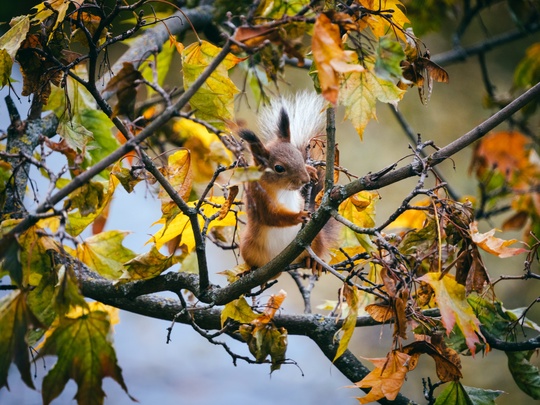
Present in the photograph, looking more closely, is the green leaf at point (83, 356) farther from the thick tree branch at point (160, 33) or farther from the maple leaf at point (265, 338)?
the thick tree branch at point (160, 33)

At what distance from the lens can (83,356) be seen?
1.05 m

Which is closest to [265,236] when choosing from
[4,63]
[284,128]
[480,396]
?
[284,128]

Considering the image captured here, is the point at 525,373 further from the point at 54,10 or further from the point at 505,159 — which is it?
the point at 505,159

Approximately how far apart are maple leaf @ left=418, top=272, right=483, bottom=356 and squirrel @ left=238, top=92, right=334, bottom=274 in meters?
0.58

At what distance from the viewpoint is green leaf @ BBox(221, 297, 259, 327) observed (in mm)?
1299

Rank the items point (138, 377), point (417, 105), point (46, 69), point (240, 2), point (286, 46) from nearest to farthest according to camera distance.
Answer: point (286, 46)
point (46, 69)
point (240, 2)
point (138, 377)
point (417, 105)

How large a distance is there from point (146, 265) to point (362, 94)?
53cm

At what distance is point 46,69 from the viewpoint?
1.22m

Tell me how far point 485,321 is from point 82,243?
95cm

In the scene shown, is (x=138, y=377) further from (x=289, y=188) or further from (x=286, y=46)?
(x=286, y=46)

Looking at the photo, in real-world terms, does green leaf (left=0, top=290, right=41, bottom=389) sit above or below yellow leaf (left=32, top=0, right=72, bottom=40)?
below

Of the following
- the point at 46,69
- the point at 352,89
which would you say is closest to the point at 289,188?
the point at 352,89

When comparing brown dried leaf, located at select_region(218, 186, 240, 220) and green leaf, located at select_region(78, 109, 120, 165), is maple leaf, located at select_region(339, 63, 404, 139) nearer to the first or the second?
brown dried leaf, located at select_region(218, 186, 240, 220)

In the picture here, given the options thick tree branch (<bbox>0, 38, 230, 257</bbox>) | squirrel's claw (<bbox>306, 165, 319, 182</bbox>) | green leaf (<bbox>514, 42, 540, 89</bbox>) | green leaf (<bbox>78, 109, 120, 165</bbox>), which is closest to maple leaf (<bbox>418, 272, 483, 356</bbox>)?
thick tree branch (<bbox>0, 38, 230, 257</bbox>)
